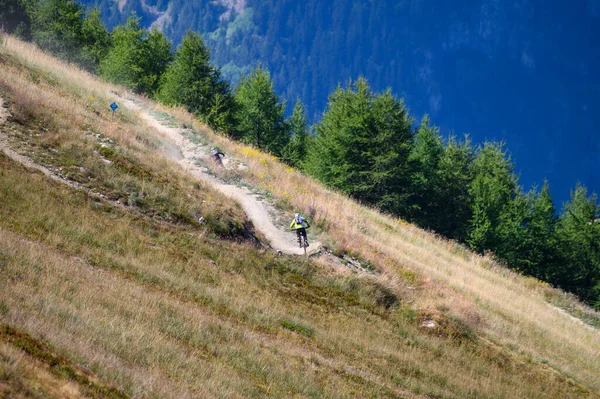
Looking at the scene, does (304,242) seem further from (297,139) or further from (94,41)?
(94,41)

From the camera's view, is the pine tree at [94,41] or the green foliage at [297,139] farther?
the green foliage at [297,139]

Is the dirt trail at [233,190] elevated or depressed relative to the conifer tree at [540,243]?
depressed

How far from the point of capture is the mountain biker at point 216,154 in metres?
29.5

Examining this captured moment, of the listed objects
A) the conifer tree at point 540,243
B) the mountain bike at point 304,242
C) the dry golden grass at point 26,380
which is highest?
the conifer tree at point 540,243

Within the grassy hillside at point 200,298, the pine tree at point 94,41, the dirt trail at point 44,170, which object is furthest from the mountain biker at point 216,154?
the pine tree at point 94,41

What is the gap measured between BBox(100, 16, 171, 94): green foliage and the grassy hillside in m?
19.8

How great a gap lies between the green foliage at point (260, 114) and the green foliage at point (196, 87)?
10.2 feet

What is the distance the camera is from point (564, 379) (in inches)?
693

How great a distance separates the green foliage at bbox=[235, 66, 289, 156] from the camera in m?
50.6

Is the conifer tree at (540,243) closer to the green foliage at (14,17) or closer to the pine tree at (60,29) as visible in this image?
the pine tree at (60,29)

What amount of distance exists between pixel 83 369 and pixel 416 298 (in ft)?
50.9

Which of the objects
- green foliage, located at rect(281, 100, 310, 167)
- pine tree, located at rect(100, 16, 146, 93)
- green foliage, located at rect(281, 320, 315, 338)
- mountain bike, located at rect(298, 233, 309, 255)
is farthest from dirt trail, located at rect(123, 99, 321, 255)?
green foliage, located at rect(281, 100, 310, 167)

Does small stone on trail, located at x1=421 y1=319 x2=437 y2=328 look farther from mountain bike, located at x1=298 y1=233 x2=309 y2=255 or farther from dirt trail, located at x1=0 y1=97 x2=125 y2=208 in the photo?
dirt trail, located at x1=0 y1=97 x2=125 y2=208

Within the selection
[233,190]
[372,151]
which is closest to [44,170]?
[233,190]
